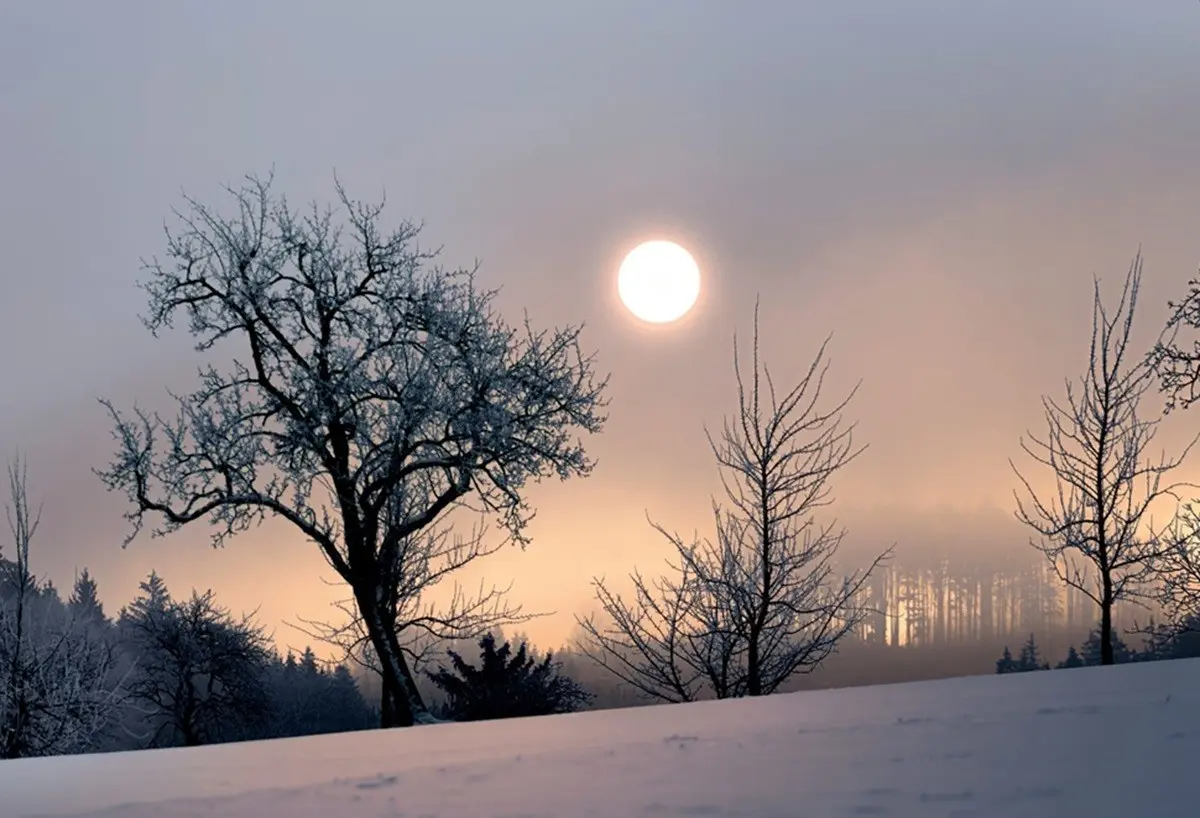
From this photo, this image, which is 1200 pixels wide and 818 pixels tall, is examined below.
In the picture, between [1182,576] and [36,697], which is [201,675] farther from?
[1182,576]

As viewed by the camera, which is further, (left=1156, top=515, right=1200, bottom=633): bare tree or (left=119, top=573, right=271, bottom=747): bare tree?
(left=119, top=573, right=271, bottom=747): bare tree

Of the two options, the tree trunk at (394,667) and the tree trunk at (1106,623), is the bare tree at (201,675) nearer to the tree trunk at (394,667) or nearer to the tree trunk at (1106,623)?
the tree trunk at (394,667)

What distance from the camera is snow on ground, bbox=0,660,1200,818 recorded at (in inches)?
63.6

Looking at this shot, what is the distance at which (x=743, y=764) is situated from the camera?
1.85 meters

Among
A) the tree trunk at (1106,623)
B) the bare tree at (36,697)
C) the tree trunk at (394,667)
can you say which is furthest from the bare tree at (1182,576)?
the bare tree at (36,697)

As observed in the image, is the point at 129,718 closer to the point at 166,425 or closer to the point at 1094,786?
the point at 166,425

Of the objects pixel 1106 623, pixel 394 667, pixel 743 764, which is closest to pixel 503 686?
pixel 394 667

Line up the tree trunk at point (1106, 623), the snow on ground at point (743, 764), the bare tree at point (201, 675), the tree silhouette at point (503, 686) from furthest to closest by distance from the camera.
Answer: the bare tree at point (201, 675) → the tree silhouette at point (503, 686) → the tree trunk at point (1106, 623) → the snow on ground at point (743, 764)

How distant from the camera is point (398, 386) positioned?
13.2 m

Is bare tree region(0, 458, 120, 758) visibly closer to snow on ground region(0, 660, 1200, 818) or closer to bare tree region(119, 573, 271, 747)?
bare tree region(119, 573, 271, 747)

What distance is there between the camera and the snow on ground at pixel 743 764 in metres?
1.62

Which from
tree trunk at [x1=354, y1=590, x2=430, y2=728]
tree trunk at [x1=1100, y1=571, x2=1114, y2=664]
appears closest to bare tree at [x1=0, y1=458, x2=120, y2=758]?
tree trunk at [x1=354, y1=590, x2=430, y2=728]

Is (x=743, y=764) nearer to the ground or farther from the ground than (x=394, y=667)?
farther from the ground

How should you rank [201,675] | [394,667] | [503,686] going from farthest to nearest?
1. [201,675]
2. [503,686]
3. [394,667]
